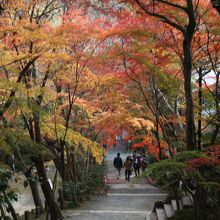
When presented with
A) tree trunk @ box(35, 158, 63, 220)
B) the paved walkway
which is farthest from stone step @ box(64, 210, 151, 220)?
tree trunk @ box(35, 158, 63, 220)

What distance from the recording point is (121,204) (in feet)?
49.4

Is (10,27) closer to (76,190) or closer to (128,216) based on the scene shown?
(128,216)

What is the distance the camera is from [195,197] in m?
7.62

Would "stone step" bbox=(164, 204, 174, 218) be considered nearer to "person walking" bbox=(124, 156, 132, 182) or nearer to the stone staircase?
the stone staircase

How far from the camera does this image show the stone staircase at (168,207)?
10.3 metres

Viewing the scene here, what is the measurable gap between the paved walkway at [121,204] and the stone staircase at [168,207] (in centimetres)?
36

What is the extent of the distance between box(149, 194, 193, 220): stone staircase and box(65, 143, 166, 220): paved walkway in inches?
14.0

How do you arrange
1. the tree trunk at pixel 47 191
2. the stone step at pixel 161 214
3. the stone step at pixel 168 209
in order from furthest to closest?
the tree trunk at pixel 47 191, the stone step at pixel 161 214, the stone step at pixel 168 209

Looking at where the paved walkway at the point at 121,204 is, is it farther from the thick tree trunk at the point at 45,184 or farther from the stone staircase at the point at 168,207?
the thick tree trunk at the point at 45,184

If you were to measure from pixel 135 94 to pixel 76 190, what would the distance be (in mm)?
5038

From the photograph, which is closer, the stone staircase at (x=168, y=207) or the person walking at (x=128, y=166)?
the stone staircase at (x=168, y=207)

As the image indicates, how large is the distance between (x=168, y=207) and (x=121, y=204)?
13.8ft

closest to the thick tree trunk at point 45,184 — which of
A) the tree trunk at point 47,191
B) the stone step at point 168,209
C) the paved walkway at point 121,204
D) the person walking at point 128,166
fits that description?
the tree trunk at point 47,191

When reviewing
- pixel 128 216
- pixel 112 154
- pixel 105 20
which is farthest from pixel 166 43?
pixel 112 154
